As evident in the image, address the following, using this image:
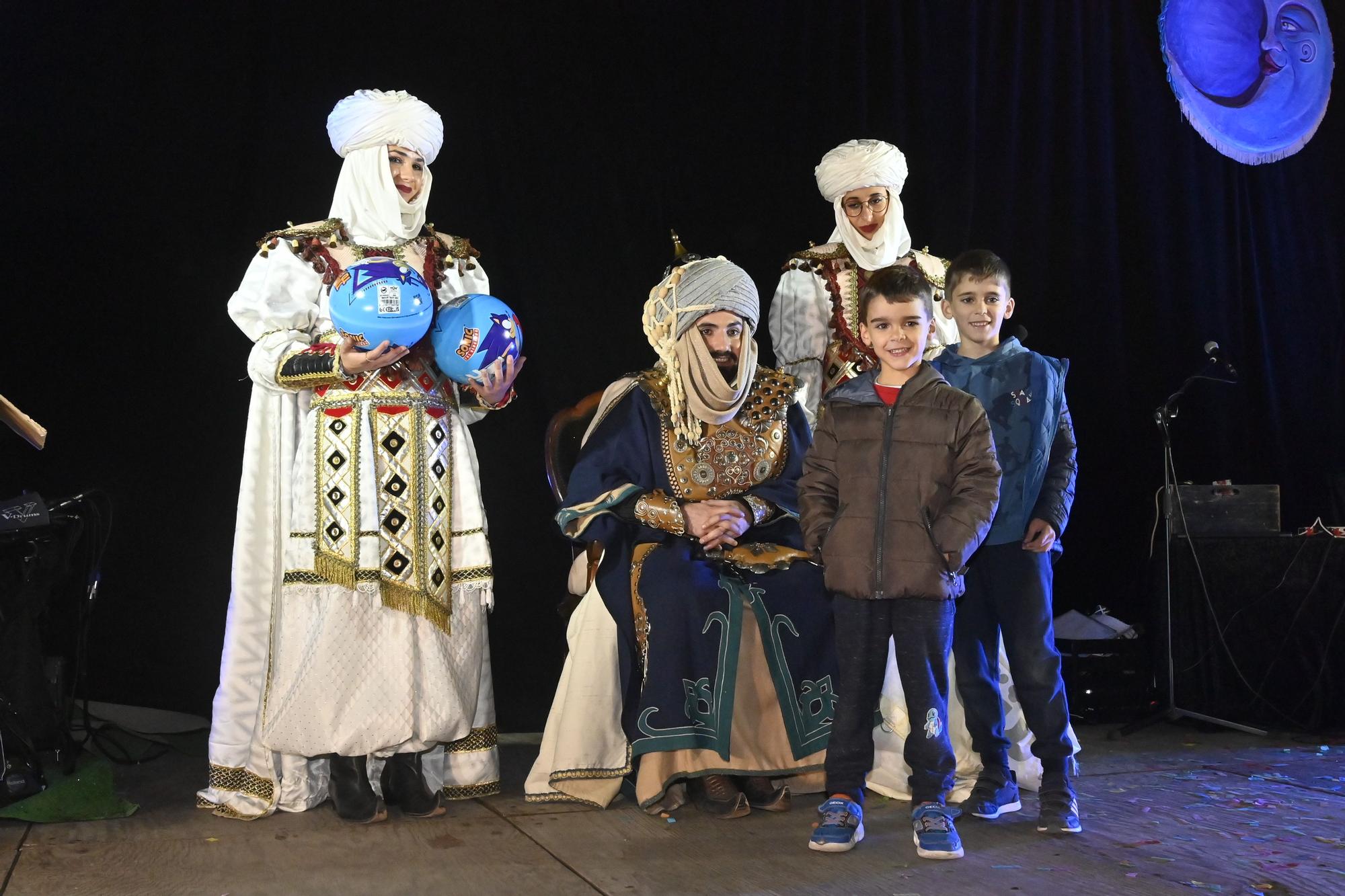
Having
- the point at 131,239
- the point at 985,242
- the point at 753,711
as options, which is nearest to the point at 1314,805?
the point at 753,711

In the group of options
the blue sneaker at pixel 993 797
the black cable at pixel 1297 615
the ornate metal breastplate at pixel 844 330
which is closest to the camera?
the blue sneaker at pixel 993 797

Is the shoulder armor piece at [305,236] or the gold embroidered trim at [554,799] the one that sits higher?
the shoulder armor piece at [305,236]

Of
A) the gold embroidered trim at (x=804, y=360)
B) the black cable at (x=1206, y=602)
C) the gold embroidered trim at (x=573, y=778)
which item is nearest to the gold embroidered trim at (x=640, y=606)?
the gold embroidered trim at (x=573, y=778)

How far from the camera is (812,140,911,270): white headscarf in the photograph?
383cm

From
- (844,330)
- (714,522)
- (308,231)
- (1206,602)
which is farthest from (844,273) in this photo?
(1206,602)

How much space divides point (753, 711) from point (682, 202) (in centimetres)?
214

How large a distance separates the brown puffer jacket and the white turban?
1.39m

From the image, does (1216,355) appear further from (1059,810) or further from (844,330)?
(1059,810)

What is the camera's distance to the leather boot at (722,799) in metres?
3.12

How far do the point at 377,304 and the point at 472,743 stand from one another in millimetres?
1209

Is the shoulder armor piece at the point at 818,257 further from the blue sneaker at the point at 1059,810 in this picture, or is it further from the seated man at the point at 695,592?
the blue sneaker at the point at 1059,810

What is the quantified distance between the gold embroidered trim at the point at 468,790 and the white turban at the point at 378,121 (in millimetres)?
1738

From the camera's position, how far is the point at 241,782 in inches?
128

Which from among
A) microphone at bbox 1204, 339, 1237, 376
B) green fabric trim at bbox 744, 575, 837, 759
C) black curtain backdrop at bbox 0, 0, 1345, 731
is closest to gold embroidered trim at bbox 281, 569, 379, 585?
green fabric trim at bbox 744, 575, 837, 759
